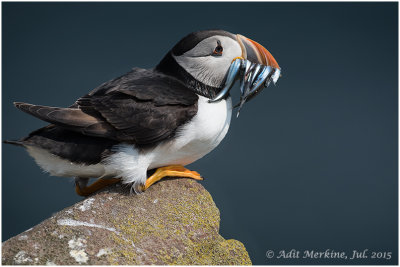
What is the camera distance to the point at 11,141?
3084 millimetres

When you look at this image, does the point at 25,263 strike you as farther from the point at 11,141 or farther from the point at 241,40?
the point at 241,40

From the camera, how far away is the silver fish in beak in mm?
3529

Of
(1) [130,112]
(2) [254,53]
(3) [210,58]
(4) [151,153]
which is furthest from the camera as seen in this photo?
(2) [254,53]

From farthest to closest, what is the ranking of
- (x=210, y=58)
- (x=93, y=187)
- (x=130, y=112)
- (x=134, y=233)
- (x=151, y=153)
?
(x=93, y=187) < (x=210, y=58) < (x=151, y=153) < (x=130, y=112) < (x=134, y=233)

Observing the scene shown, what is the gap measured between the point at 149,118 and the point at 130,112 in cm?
15

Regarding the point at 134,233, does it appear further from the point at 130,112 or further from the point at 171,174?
the point at 130,112

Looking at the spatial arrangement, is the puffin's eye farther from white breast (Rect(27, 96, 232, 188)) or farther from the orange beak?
white breast (Rect(27, 96, 232, 188))

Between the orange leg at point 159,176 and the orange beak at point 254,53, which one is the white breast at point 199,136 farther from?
the orange beak at point 254,53

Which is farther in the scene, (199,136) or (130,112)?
(199,136)

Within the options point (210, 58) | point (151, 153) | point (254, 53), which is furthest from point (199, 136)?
point (254, 53)

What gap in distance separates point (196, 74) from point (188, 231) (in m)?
1.23

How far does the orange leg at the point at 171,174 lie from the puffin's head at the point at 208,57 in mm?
699

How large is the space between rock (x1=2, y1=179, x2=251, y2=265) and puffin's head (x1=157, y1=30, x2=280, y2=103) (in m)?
0.88

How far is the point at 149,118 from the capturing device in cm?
325
